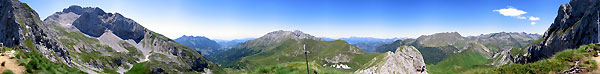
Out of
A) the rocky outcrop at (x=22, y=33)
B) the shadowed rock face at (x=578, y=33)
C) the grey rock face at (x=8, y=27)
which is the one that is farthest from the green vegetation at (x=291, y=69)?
the grey rock face at (x=8, y=27)

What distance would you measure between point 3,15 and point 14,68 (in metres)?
184

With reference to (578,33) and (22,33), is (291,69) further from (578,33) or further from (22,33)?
(22,33)

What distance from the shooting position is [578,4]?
19450 cm

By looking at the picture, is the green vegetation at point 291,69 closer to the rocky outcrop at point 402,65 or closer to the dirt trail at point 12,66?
the dirt trail at point 12,66

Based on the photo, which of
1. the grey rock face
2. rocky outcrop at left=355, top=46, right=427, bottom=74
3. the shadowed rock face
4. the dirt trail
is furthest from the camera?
the grey rock face

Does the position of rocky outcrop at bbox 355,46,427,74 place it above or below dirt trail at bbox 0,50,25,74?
below

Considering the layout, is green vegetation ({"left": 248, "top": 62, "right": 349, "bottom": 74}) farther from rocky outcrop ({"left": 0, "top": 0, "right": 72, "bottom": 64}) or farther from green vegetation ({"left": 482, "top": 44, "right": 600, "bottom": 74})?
rocky outcrop ({"left": 0, "top": 0, "right": 72, "bottom": 64})

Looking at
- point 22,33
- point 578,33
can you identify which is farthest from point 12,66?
point 578,33

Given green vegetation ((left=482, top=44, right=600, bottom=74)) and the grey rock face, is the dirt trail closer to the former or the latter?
green vegetation ((left=482, top=44, right=600, bottom=74))

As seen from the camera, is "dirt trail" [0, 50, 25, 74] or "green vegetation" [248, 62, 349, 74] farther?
"dirt trail" [0, 50, 25, 74]

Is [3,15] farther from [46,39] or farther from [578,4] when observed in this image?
[578,4]

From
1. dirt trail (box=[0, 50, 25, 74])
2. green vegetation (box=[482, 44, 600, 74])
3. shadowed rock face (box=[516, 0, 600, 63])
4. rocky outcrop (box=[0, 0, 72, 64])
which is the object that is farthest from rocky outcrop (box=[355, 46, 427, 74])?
rocky outcrop (box=[0, 0, 72, 64])

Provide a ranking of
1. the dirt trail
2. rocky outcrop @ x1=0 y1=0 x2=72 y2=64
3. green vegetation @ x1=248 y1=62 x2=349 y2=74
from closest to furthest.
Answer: green vegetation @ x1=248 y1=62 x2=349 y2=74, the dirt trail, rocky outcrop @ x1=0 y1=0 x2=72 y2=64

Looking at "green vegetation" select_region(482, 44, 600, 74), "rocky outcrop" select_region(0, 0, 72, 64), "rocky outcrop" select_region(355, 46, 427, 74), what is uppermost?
"rocky outcrop" select_region(0, 0, 72, 64)
